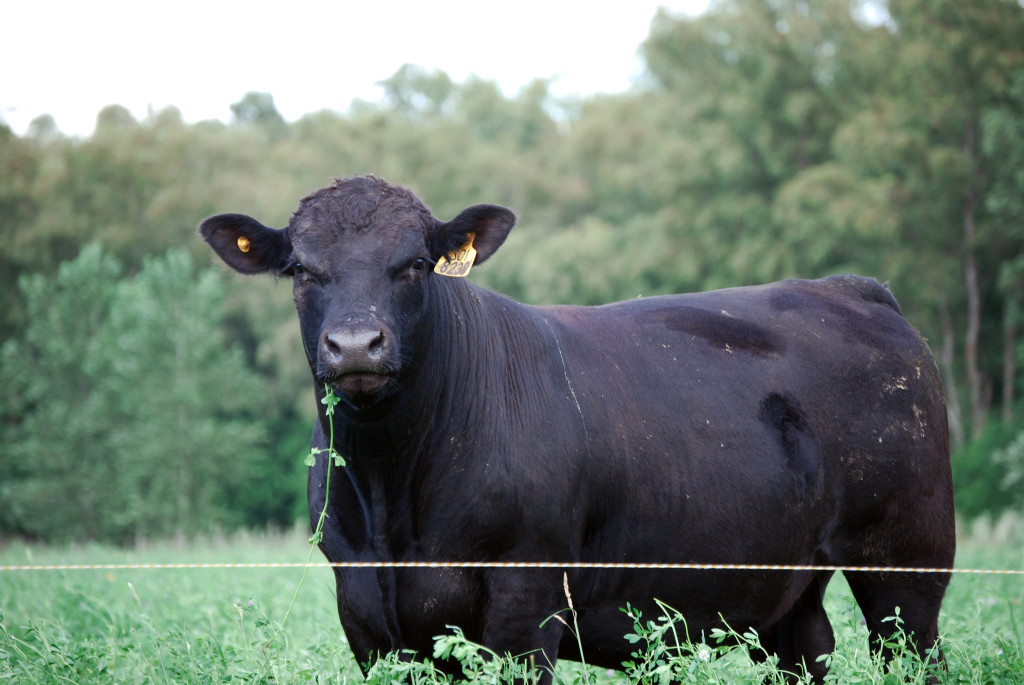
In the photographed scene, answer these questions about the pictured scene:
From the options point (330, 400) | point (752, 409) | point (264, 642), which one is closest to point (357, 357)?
point (330, 400)

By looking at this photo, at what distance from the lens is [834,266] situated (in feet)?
102

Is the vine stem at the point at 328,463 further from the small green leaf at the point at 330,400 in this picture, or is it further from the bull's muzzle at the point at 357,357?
the bull's muzzle at the point at 357,357

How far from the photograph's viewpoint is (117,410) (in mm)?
35562

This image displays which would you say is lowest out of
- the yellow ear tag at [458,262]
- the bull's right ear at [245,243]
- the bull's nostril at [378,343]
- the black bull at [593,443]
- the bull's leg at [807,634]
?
the bull's leg at [807,634]

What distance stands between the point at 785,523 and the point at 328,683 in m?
2.44

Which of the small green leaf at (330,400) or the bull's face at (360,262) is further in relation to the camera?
the small green leaf at (330,400)

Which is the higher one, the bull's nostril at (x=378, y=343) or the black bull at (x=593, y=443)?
the bull's nostril at (x=378, y=343)

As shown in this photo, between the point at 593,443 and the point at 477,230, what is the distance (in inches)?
45.0

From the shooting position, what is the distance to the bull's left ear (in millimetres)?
4613

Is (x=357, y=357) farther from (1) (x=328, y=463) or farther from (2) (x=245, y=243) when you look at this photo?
(2) (x=245, y=243)

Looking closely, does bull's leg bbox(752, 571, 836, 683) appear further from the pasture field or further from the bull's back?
the bull's back

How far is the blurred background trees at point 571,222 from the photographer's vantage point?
27438 mm

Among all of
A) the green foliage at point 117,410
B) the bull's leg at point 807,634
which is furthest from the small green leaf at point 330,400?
the green foliage at point 117,410

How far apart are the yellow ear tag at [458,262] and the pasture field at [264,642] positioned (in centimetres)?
162
